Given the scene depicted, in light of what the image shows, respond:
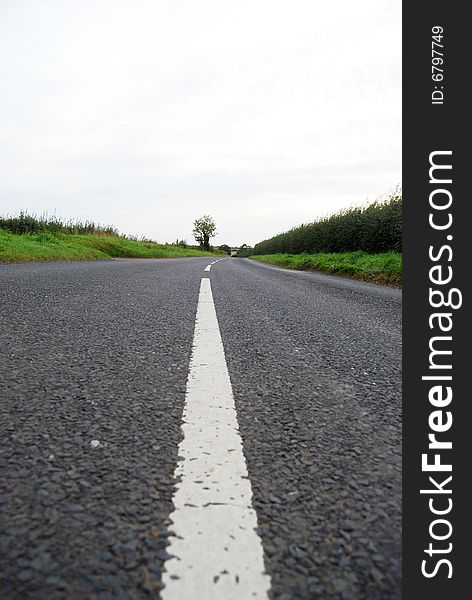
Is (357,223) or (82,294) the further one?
(357,223)

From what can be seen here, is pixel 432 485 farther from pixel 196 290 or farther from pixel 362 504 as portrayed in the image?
A: pixel 196 290

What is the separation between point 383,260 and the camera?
1109 centimetres

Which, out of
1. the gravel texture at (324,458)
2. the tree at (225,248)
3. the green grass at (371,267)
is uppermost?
the tree at (225,248)

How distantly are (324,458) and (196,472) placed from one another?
360 millimetres

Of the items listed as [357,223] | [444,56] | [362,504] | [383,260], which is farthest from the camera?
[357,223]

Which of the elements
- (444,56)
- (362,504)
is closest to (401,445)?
(362,504)

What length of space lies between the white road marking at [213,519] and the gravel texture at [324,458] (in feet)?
0.10

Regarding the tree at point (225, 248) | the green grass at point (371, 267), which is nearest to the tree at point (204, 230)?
the tree at point (225, 248)

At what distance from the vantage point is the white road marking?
2.26ft

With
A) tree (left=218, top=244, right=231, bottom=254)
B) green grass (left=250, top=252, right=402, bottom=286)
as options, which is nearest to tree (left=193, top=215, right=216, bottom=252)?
tree (left=218, top=244, right=231, bottom=254)

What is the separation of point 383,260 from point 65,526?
1128 cm

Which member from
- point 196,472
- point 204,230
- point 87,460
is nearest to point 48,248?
point 87,460

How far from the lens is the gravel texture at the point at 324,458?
0.74 meters

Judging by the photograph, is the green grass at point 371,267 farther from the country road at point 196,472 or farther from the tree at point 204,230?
the tree at point 204,230
